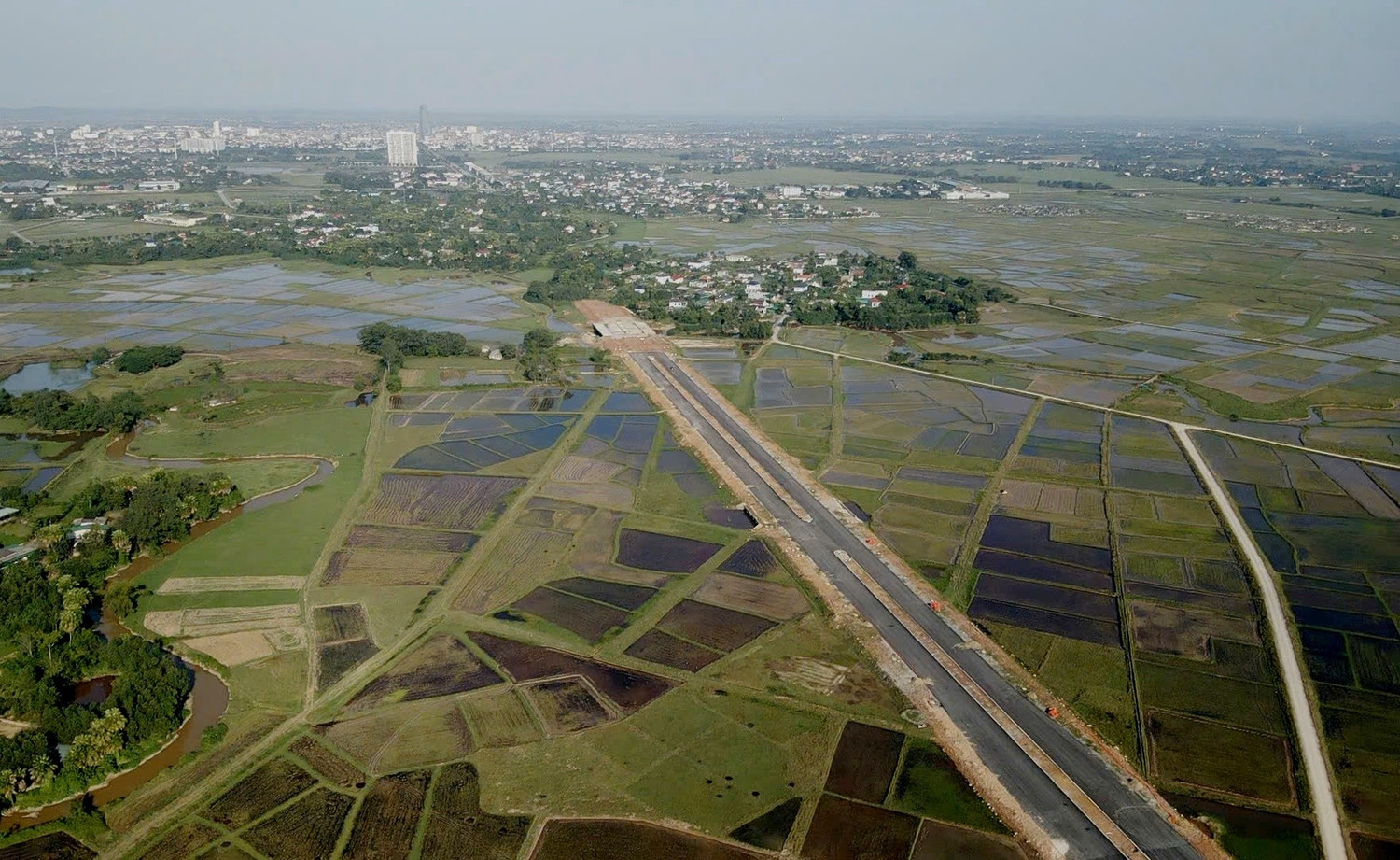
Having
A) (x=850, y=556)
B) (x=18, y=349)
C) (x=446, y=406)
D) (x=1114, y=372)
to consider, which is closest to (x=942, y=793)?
(x=850, y=556)

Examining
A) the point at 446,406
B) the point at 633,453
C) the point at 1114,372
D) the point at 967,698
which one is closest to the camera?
the point at 967,698

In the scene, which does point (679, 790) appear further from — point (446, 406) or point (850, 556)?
point (446, 406)

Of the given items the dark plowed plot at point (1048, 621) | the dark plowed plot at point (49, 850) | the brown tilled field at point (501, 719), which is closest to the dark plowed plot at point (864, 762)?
the dark plowed plot at point (1048, 621)

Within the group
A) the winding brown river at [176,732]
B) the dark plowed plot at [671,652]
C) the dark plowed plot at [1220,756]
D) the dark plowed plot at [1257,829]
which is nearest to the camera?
the dark plowed plot at [1257,829]

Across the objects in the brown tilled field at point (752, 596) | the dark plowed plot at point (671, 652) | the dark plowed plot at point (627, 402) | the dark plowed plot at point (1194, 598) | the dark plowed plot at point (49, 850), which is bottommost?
the dark plowed plot at point (49, 850)

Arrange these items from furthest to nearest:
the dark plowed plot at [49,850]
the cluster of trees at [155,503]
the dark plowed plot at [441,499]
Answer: the dark plowed plot at [441,499], the cluster of trees at [155,503], the dark plowed plot at [49,850]

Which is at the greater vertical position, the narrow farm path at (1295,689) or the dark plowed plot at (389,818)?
the narrow farm path at (1295,689)

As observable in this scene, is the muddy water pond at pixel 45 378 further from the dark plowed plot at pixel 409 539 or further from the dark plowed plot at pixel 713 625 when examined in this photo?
the dark plowed plot at pixel 713 625
